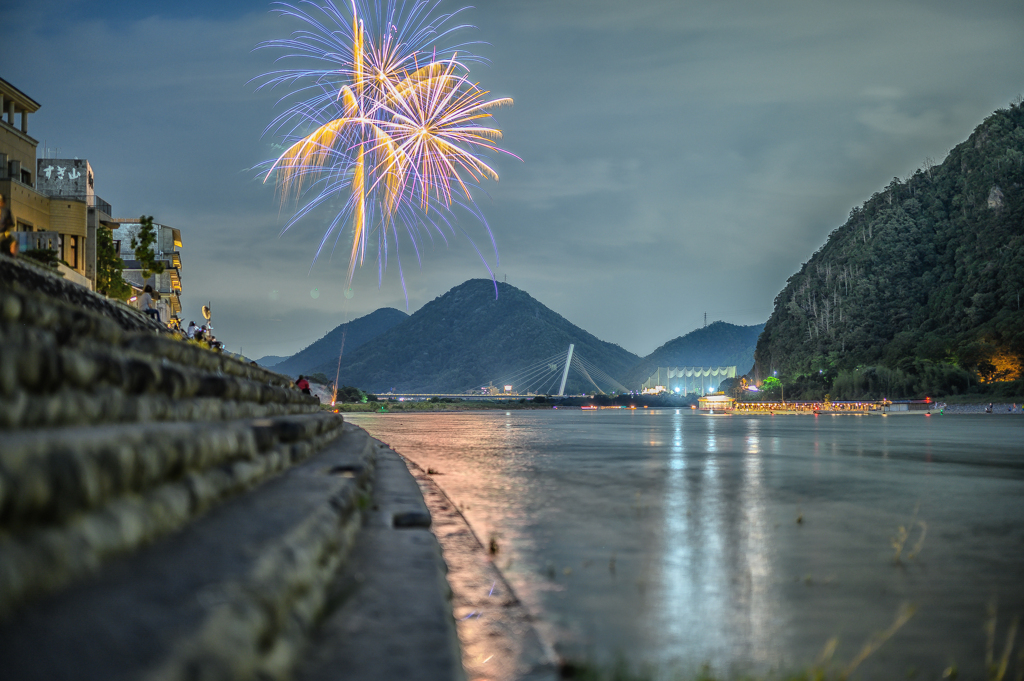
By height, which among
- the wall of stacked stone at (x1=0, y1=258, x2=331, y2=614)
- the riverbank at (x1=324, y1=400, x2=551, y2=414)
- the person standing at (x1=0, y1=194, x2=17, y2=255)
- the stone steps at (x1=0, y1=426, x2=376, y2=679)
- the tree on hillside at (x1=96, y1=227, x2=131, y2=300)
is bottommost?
the riverbank at (x1=324, y1=400, x2=551, y2=414)

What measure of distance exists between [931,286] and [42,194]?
173 m

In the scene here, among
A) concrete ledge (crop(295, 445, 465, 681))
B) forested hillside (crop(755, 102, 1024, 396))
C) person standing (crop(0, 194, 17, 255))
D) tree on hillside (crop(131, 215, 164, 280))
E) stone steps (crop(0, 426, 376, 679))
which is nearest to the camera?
stone steps (crop(0, 426, 376, 679))

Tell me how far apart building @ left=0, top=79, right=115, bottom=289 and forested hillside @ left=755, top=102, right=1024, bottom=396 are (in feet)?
432

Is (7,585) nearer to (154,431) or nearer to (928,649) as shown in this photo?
(154,431)

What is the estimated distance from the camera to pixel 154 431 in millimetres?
4203

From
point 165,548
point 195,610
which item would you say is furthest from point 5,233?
point 195,610

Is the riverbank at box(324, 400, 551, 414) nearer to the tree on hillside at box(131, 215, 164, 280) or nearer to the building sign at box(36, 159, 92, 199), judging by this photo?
the tree on hillside at box(131, 215, 164, 280)

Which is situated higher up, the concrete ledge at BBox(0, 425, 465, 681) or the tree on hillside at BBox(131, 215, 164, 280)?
the tree on hillside at BBox(131, 215, 164, 280)

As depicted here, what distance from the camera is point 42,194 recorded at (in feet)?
136

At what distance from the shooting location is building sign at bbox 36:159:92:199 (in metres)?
48.3

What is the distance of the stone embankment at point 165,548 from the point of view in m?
2.65

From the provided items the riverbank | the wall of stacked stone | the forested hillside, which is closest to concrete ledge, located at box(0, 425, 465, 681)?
the wall of stacked stone

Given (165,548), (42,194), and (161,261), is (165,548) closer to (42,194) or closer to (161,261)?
(42,194)

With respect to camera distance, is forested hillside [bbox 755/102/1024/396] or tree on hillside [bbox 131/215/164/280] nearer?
tree on hillside [bbox 131/215/164/280]
